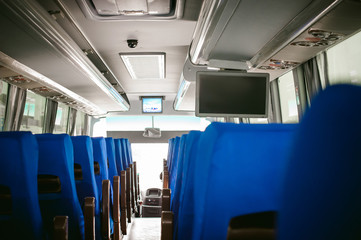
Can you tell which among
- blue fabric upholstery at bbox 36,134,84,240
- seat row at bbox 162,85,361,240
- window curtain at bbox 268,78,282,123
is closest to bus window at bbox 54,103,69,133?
window curtain at bbox 268,78,282,123

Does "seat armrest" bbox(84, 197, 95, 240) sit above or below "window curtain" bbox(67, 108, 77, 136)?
below

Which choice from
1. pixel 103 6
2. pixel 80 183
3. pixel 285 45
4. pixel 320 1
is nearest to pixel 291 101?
pixel 285 45

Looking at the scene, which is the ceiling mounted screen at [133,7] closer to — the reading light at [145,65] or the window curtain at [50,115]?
the reading light at [145,65]

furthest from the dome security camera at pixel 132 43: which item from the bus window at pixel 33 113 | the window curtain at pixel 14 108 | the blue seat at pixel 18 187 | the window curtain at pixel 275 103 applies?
the blue seat at pixel 18 187

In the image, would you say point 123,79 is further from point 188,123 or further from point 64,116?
point 188,123

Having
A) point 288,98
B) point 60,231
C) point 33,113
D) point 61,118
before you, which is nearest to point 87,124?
point 61,118

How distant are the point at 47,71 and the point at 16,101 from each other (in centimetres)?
158

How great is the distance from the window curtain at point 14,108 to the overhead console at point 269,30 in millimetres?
4105

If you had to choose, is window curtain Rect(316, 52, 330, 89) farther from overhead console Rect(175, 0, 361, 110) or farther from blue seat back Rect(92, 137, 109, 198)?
blue seat back Rect(92, 137, 109, 198)

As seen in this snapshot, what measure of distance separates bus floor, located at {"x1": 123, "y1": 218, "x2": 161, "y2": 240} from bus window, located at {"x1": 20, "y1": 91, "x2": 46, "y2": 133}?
3.72m

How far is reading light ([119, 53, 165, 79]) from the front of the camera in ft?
20.3

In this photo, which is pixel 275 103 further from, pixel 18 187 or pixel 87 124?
→ pixel 87 124

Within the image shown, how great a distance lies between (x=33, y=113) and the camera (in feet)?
21.7

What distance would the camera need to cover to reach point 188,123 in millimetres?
13250
